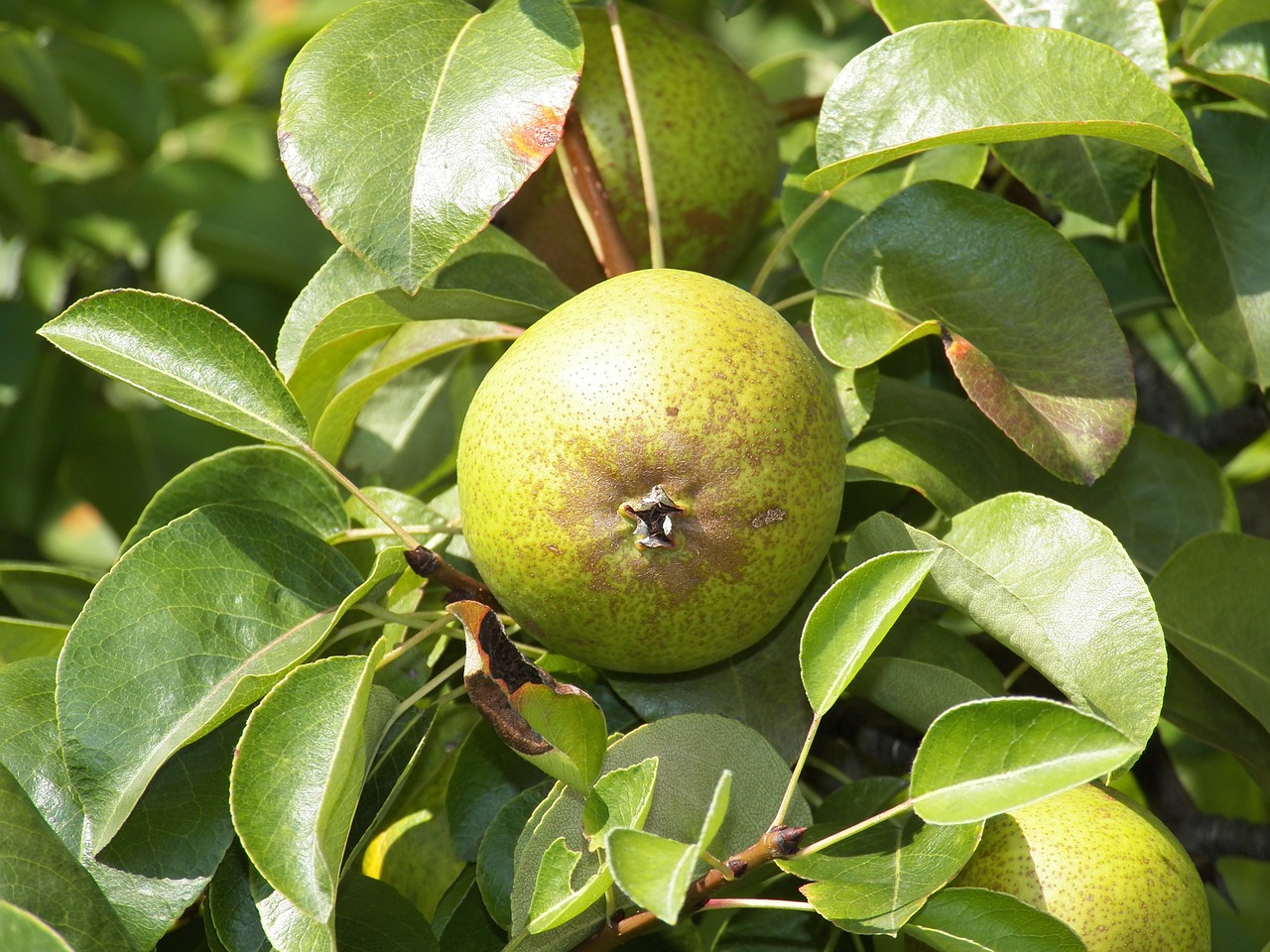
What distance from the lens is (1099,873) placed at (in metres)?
1.00

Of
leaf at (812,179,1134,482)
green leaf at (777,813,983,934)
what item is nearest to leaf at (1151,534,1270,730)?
leaf at (812,179,1134,482)

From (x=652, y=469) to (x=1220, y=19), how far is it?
889 millimetres

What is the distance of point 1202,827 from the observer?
1.40 metres

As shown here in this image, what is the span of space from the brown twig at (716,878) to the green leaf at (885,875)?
0.05 ft

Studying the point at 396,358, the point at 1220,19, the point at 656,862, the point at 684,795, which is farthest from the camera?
the point at 1220,19

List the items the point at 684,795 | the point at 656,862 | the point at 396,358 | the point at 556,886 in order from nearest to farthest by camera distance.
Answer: the point at 656,862 < the point at 556,886 < the point at 684,795 < the point at 396,358

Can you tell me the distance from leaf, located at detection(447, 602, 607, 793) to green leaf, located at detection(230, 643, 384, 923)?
0.29 feet

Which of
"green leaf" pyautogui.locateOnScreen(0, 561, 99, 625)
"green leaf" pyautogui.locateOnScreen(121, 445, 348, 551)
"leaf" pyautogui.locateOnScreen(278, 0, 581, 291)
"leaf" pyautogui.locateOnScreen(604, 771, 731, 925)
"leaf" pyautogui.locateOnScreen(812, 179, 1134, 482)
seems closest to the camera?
"leaf" pyautogui.locateOnScreen(604, 771, 731, 925)

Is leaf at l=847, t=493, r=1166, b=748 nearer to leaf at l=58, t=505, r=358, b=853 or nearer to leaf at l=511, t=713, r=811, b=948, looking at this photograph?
leaf at l=511, t=713, r=811, b=948

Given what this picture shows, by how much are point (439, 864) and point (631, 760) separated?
1.13ft

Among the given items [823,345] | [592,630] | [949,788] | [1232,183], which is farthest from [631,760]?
[1232,183]

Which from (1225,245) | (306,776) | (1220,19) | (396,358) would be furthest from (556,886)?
(1220,19)

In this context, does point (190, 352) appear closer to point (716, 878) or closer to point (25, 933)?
point (25, 933)

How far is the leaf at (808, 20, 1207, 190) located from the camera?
1030mm
